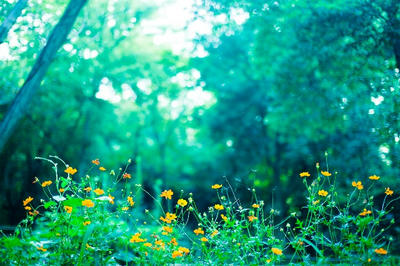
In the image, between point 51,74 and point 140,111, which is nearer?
point 51,74

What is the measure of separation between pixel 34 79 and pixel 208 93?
12.2 feet

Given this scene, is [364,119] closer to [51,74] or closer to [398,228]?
[398,228]

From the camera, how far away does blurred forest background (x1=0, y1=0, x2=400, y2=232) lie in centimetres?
406

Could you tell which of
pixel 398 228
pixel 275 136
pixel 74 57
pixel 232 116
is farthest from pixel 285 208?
pixel 74 57

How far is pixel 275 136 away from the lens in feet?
20.5

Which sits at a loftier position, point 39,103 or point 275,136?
point 39,103

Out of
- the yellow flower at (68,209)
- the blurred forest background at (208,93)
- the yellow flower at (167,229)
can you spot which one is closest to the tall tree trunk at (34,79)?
the blurred forest background at (208,93)

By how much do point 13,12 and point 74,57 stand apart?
3.35m

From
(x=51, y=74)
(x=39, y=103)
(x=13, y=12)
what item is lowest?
(x=39, y=103)

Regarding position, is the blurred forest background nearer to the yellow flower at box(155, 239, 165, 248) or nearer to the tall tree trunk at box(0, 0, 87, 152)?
the tall tree trunk at box(0, 0, 87, 152)

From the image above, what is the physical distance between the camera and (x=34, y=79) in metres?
3.37

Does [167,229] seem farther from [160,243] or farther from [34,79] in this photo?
[34,79]

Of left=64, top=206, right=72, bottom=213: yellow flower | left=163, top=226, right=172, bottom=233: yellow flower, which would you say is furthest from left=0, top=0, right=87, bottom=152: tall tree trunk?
left=163, top=226, right=172, bottom=233: yellow flower

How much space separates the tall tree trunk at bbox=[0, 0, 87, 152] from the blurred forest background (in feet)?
0.12
